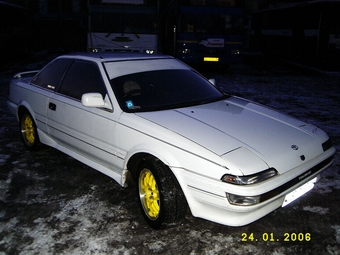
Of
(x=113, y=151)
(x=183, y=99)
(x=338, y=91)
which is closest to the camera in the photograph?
(x=113, y=151)

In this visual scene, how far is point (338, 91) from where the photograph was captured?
11.3 metres

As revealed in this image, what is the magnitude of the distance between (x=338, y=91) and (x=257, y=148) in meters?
Answer: 9.59

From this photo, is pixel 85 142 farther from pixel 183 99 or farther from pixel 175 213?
pixel 175 213

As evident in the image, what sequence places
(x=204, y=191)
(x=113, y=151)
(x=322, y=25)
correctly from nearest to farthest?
(x=204, y=191)
(x=113, y=151)
(x=322, y=25)

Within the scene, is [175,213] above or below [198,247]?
above

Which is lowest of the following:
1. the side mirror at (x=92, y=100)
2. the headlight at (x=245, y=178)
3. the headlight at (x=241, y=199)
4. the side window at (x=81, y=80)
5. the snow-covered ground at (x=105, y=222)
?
the snow-covered ground at (x=105, y=222)

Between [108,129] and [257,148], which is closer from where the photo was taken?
[257,148]

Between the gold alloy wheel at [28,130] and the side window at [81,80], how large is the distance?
103 cm

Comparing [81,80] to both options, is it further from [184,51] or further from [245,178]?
[184,51]

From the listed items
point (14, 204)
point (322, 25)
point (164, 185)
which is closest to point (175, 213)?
point (164, 185)

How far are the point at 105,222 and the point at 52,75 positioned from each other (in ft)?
7.53

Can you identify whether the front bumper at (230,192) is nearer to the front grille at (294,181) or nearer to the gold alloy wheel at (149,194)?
the front grille at (294,181)

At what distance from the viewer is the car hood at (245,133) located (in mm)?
2908

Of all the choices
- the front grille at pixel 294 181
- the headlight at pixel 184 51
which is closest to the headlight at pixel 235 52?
the headlight at pixel 184 51
